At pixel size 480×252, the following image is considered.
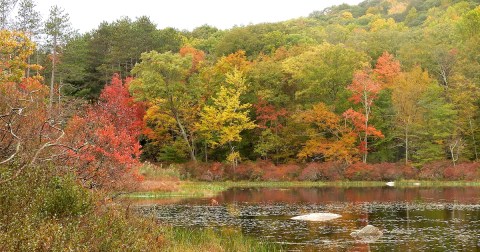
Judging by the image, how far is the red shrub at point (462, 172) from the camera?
1933 inches

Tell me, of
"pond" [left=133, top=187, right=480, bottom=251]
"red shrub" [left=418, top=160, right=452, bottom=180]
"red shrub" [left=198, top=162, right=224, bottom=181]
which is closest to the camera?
"pond" [left=133, top=187, right=480, bottom=251]

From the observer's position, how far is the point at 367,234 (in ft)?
67.5

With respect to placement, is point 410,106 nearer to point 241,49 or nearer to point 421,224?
point 241,49

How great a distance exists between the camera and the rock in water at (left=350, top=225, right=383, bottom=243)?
20.0 meters

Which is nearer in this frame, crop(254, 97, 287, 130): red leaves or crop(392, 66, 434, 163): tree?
crop(392, 66, 434, 163): tree

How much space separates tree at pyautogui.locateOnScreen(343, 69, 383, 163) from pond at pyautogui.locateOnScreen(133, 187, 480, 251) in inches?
549

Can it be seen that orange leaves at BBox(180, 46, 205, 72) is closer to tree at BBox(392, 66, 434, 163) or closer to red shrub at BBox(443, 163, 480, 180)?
tree at BBox(392, 66, 434, 163)

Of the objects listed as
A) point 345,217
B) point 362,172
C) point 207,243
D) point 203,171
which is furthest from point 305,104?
point 207,243

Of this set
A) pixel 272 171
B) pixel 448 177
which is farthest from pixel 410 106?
pixel 272 171

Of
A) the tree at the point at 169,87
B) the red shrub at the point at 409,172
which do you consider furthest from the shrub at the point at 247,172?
the red shrub at the point at 409,172

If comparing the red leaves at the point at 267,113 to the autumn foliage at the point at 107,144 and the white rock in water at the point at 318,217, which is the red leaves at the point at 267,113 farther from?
the white rock in water at the point at 318,217

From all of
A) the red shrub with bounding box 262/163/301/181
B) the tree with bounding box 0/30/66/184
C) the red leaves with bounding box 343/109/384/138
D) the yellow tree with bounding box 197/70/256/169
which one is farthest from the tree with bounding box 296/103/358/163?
the tree with bounding box 0/30/66/184

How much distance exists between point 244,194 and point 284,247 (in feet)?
72.6

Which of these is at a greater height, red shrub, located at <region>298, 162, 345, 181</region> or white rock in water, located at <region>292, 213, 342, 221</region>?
red shrub, located at <region>298, 162, 345, 181</region>
